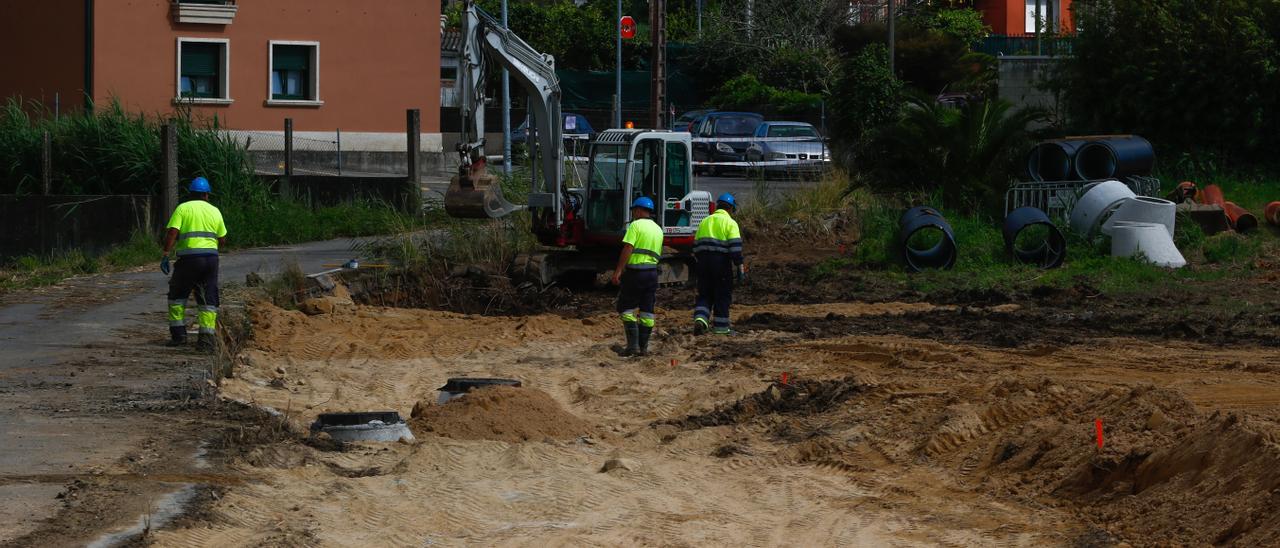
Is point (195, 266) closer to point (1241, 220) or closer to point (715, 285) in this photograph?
point (715, 285)

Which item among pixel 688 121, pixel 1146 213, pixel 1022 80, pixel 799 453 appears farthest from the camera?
pixel 688 121

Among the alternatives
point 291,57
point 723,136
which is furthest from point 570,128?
point 291,57

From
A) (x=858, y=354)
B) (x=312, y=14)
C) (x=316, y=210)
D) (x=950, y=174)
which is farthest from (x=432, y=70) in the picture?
(x=858, y=354)

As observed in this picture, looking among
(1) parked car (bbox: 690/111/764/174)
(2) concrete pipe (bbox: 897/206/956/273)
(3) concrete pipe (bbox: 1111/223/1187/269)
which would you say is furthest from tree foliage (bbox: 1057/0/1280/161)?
(1) parked car (bbox: 690/111/764/174)

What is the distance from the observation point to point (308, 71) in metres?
38.7

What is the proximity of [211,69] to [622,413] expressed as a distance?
28.2 m

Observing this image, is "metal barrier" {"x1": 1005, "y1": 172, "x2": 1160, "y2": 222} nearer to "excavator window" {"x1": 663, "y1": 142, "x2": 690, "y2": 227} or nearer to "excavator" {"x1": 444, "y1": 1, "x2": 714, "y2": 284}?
"excavator" {"x1": 444, "y1": 1, "x2": 714, "y2": 284}

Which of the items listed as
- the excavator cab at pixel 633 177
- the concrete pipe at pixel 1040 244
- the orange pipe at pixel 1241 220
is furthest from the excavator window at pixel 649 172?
the orange pipe at pixel 1241 220

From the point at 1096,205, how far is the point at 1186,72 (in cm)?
697

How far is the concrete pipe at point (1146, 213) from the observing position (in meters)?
20.5

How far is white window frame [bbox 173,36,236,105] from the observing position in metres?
36.7

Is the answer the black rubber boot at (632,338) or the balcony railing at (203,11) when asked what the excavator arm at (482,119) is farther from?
the balcony railing at (203,11)

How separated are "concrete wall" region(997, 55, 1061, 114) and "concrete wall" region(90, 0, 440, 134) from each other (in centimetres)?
1523

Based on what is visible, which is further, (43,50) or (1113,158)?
(43,50)
